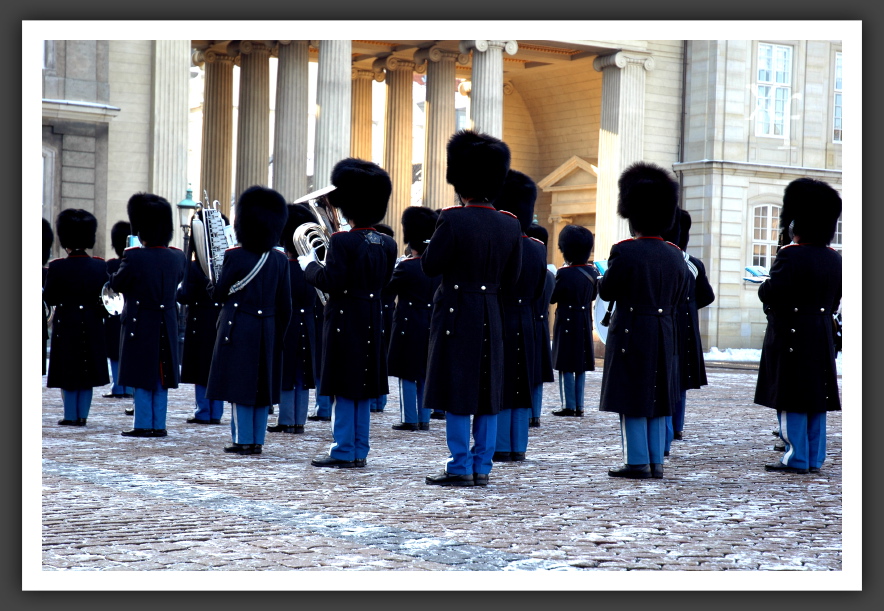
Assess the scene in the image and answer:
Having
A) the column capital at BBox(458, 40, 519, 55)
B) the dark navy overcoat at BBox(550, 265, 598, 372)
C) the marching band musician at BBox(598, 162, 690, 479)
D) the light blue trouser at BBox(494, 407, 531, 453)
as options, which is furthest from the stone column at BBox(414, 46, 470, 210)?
the marching band musician at BBox(598, 162, 690, 479)

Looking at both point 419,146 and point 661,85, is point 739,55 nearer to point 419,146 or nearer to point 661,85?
point 661,85

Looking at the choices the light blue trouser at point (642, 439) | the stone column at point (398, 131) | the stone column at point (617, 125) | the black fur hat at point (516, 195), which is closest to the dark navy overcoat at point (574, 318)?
the black fur hat at point (516, 195)

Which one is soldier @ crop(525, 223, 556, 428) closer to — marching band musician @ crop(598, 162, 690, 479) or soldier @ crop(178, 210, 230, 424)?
marching band musician @ crop(598, 162, 690, 479)

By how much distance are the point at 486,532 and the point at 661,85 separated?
75.2 ft

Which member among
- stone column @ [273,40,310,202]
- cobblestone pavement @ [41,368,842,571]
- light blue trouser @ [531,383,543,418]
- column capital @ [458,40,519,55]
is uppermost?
column capital @ [458,40,519,55]

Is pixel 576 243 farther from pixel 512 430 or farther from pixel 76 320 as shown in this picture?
pixel 76 320

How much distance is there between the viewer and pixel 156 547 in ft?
16.1

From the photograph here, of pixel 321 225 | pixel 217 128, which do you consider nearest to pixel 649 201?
pixel 321 225

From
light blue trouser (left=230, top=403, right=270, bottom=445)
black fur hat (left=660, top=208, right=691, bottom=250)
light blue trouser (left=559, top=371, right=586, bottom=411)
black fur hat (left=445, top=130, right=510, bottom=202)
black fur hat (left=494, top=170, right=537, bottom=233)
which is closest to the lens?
black fur hat (left=445, top=130, right=510, bottom=202)

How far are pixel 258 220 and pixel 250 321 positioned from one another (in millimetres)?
657

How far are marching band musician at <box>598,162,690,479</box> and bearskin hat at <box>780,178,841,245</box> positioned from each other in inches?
29.6

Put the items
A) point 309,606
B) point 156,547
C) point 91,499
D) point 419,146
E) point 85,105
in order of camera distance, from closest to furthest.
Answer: point 309,606 < point 156,547 < point 91,499 < point 85,105 < point 419,146

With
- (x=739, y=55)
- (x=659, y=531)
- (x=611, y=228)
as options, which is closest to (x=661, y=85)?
(x=739, y=55)

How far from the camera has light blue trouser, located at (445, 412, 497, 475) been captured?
21.6ft
